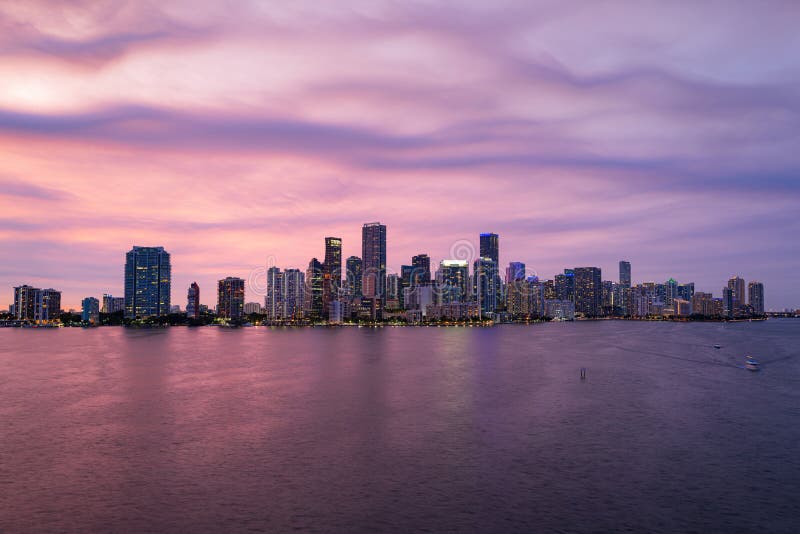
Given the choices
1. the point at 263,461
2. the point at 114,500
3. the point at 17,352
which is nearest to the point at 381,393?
the point at 263,461

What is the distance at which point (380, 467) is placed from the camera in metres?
43.8

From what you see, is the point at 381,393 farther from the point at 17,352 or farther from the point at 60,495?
the point at 17,352

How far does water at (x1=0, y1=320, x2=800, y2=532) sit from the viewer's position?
34.6 metres

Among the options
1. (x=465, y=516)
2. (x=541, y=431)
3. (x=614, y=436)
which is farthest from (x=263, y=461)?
(x=614, y=436)

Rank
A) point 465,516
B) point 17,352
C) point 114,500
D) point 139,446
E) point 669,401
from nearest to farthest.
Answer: point 465,516
point 114,500
point 139,446
point 669,401
point 17,352

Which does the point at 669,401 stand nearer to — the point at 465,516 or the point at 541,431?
the point at 541,431

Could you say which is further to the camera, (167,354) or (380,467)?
(167,354)

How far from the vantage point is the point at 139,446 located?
166 feet

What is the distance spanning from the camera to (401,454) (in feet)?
156

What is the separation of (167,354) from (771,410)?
456 ft

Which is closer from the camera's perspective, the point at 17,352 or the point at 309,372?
the point at 309,372

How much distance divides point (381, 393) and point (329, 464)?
36.1 meters

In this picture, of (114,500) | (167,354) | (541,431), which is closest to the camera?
(114,500)

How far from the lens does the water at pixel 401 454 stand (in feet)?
113
